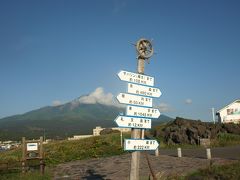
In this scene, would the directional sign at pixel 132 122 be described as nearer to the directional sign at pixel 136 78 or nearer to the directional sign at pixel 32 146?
the directional sign at pixel 136 78

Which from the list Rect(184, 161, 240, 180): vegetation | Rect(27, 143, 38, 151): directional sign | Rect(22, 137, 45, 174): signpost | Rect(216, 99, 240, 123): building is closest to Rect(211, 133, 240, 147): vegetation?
Rect(216, 99, 240, 123): building

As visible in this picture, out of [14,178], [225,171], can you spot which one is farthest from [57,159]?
[225,171]

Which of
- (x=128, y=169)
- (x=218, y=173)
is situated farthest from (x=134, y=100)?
(x=128, y=169)

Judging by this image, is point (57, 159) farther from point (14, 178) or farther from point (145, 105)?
point (145, 105)

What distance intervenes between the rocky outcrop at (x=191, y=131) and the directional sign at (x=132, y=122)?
90.6ft

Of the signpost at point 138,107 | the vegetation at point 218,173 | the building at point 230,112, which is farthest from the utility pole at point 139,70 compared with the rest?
the building at point 230,112

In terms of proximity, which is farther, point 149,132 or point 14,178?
point 149,132

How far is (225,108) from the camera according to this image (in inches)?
2250

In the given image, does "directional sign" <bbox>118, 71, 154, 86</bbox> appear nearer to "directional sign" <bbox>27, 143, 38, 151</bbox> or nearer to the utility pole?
the utility pole

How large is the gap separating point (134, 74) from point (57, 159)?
2095 centimetres

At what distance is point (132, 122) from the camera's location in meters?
10.5

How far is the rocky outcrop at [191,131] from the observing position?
38.0 m

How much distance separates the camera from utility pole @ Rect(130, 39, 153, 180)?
10.8m

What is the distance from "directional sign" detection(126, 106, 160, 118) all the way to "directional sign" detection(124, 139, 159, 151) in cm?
78
